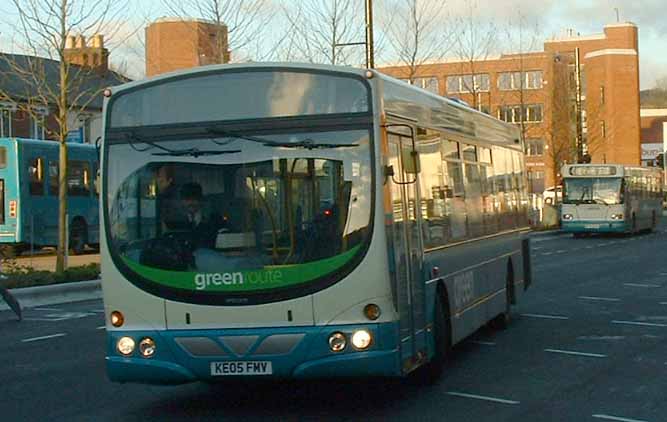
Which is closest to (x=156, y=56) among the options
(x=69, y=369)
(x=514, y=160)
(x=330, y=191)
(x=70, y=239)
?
(x=70, y=239)

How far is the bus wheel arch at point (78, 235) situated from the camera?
34.7m

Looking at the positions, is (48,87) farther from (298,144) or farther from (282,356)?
(282,356)

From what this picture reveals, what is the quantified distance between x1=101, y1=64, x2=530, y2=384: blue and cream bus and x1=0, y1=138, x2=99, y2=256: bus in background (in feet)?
79.0

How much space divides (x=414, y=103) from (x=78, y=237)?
26.4 metres

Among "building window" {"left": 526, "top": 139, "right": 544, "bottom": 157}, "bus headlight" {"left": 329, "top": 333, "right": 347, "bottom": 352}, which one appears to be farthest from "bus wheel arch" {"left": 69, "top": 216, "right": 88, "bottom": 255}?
"building window" {"left": 526, "top": 139, "right": 544, "bottom": 157}

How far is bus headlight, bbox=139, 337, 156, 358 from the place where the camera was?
8.78m

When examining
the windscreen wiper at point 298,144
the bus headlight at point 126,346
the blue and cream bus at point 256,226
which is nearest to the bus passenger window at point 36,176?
the blue and cream bus at point 256,226

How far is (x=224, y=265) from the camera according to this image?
867 cm

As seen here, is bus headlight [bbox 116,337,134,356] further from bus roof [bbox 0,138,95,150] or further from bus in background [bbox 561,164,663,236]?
bus in background [bbox 561,164,663,236]

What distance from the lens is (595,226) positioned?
44688 mm

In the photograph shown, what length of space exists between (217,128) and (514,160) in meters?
8.25

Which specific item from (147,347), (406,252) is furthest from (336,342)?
(147,347)

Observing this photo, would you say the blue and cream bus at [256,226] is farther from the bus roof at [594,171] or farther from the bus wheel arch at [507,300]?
the bus roof at [594,171]

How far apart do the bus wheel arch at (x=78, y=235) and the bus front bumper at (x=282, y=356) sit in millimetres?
26588
